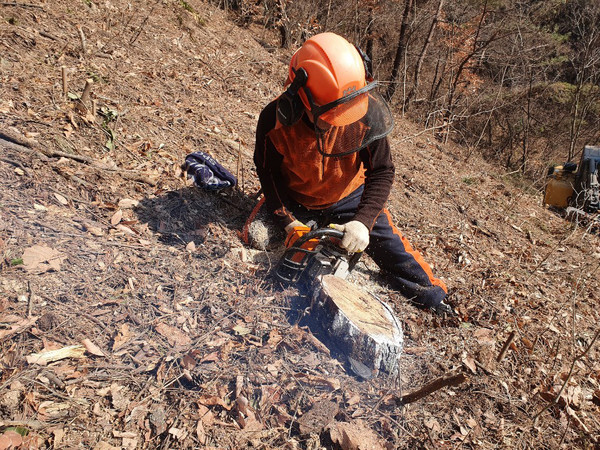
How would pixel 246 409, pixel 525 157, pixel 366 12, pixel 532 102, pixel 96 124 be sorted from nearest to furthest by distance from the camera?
pixel 246 409 < pixel 96 124 < pixel 366 12 < pixel 525 157 < pixel 532 102

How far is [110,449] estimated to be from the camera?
5.53 ft

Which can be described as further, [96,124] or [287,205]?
[96,124]

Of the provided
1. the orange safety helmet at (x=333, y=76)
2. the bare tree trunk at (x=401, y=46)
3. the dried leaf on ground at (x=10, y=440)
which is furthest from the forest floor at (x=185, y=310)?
the bare tree trunk at (x=401, y=46)

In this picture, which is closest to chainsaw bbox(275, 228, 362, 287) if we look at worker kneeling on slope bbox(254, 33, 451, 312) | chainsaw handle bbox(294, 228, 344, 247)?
chainsaw handle bbox(294, 228, 344, 247)

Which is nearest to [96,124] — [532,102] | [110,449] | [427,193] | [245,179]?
[245,179]

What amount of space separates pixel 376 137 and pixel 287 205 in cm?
108

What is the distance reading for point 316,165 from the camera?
2.94 metres

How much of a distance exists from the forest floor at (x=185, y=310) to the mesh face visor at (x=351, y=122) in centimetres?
107

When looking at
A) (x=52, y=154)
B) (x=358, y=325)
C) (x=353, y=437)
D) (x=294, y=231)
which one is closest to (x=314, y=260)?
(x=294, y=231)

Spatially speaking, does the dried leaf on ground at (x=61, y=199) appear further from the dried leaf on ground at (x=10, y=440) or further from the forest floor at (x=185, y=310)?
the dried leaf on ground at (x=10, y=440)

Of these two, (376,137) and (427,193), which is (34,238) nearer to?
(376,137)

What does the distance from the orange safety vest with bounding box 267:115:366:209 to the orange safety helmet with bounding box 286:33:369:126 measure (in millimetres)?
150

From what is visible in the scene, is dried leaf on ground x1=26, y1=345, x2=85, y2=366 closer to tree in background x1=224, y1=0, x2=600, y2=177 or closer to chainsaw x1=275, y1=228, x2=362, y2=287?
chainsaw x1=275, y1=228, x2=362, y2=287

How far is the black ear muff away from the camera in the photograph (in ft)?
7.73
